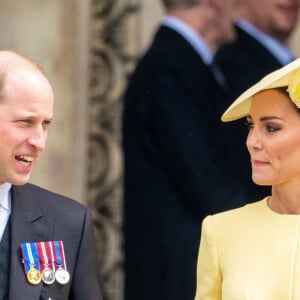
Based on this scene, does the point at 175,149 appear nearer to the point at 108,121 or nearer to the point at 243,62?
the point at 243,62

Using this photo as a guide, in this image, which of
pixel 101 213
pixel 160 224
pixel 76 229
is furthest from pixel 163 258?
pixel 76 229

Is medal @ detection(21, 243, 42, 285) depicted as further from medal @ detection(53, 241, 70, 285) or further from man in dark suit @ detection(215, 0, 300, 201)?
man in dark suit @ detection(215, 0, 300, 201)

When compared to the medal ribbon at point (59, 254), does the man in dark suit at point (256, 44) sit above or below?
above

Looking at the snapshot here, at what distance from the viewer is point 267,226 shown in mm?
4262

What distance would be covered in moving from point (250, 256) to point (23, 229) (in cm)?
75

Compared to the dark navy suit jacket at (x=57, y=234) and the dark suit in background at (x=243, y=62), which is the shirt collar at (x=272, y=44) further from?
the dark navy suit jacket at (x=57, y=234)

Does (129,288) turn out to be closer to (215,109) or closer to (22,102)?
(215,109)

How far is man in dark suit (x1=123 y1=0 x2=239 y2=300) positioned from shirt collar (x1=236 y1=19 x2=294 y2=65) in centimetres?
11

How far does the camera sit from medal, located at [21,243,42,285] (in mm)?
4227

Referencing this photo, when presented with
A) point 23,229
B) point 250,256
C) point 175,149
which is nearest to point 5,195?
point 23,229

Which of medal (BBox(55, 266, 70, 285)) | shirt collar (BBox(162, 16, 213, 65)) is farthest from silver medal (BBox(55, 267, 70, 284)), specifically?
shirt collar (BBox(162, 16, 213, 65))

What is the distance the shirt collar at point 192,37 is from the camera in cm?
688

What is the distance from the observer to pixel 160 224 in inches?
269

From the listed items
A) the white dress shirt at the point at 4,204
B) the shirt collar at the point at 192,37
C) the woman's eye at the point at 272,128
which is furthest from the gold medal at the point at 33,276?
the shirt collar at the point at 192,37
